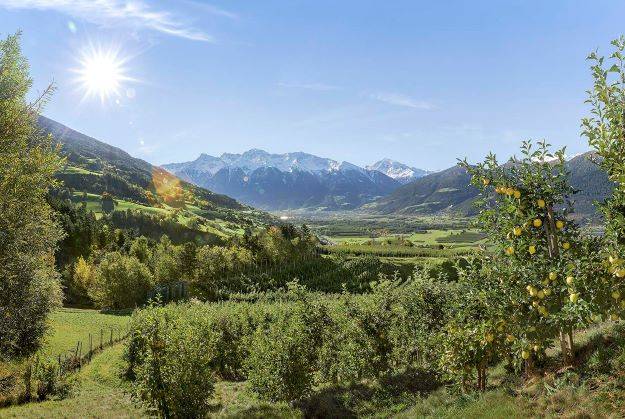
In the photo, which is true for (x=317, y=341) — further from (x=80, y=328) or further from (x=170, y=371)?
(x=80, y=328)

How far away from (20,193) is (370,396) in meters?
24.4

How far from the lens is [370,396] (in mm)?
28047

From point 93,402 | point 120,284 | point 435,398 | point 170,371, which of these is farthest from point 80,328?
point 435,398

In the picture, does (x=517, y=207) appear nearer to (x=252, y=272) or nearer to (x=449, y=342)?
(x=449, y=342)

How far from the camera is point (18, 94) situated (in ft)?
67.8

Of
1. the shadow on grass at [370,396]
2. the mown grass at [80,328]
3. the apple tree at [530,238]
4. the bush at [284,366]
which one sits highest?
the apple tree at [530,238]

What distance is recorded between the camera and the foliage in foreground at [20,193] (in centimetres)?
1881

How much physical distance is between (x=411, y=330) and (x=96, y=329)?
69.8 metres

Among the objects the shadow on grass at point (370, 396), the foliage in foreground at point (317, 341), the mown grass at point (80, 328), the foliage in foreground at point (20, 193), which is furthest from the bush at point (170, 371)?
the mown grass at point (80, 328)

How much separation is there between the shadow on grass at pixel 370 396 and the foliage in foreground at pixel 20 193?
18175 millimetres

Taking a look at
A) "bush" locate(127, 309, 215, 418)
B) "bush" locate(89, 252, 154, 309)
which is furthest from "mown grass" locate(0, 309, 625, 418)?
"bush" locate(89, 252, 154, 309)

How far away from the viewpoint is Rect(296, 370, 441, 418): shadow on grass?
2538cm

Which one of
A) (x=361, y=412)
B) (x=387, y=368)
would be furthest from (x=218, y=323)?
(x=361, y=412)

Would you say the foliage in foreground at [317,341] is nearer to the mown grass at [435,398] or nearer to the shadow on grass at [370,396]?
the shadow on grass at [370,396]
